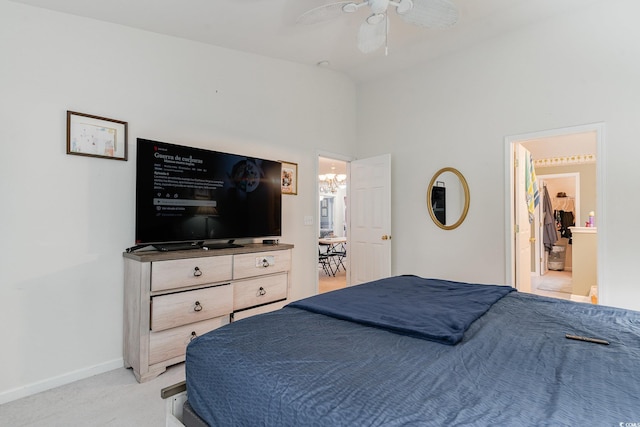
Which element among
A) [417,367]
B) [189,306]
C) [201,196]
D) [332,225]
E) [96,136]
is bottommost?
[189,306]

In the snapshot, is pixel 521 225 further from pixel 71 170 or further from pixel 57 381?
pixel 57 381

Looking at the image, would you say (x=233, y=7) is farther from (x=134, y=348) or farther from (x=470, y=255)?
(x=470, y=255)

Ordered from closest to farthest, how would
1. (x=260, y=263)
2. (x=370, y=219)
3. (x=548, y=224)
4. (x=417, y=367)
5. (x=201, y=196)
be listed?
1. (x=417, y=367)
2. (x=201, y=196)
3. (x=260, y=263)
4. (x=370, y=219)
5. (x=548, y=224)

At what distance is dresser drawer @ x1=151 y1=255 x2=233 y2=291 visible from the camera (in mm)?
2293

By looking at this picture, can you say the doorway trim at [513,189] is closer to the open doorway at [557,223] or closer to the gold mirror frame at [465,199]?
the gold mirror frame at [465,199]

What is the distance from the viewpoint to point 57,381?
7.37ft

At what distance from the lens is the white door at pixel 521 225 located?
11.4 ft

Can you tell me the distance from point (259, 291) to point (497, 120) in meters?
3.06

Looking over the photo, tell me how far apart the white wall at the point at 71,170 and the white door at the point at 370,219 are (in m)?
2.08

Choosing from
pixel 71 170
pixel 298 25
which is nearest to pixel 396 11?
pixel 298 25

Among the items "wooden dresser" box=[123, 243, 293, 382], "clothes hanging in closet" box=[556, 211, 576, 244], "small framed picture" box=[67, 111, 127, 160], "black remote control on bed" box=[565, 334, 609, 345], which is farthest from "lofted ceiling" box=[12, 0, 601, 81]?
"clothes hanging in closet" box=[556, 211, 576, 244]

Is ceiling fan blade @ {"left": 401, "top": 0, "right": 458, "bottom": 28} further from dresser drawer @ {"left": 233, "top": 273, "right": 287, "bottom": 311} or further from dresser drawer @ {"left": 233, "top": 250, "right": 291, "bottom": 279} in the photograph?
dresser drawer @ {"left": 233, "top": 273, "right": 287, "bottom": 311}

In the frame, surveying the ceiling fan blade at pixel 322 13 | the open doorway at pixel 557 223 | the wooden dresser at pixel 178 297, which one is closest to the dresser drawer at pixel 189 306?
the wooden dresser at pixel 178 297

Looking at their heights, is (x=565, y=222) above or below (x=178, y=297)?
above
